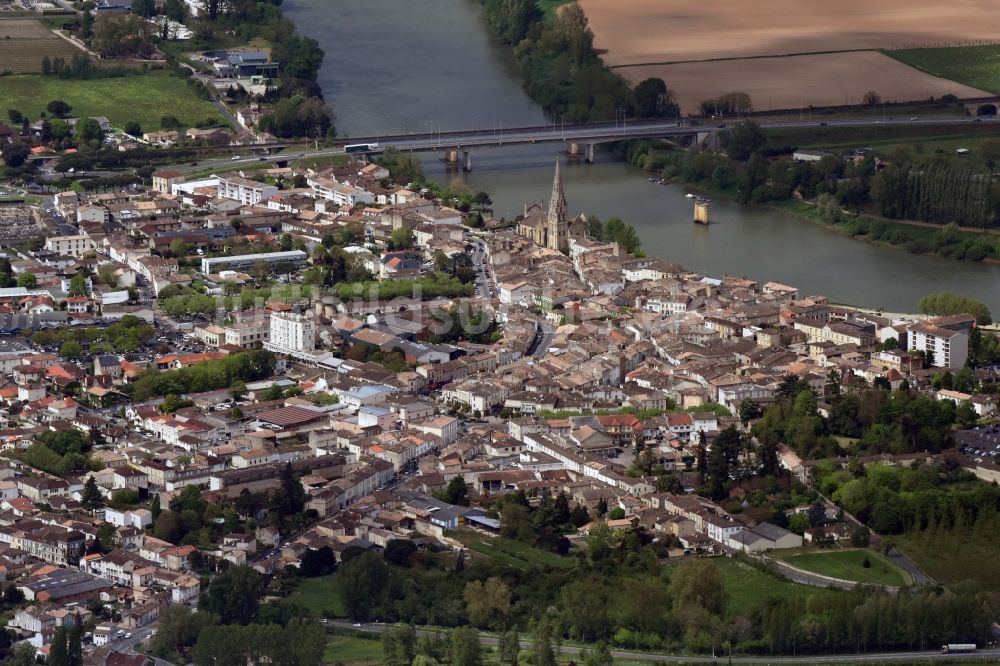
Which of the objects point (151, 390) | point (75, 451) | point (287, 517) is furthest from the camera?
point (151, 390)

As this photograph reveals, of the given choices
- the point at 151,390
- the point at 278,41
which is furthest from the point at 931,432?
the point at 278,41

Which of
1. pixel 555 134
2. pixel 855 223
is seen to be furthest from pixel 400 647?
pixel 555 134

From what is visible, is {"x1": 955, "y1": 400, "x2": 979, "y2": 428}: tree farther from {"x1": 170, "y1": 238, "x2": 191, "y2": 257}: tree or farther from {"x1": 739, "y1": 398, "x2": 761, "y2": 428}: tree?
{"x1": 170, "y1": 238, "x2": 191, "y2": 257}: tree

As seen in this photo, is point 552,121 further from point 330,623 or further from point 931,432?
point 330,623

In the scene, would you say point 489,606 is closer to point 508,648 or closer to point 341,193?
point 508,648

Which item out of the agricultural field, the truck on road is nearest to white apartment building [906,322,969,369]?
the truck on road

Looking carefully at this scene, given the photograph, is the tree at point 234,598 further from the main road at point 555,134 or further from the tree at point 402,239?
→ the main road at point 555,134
